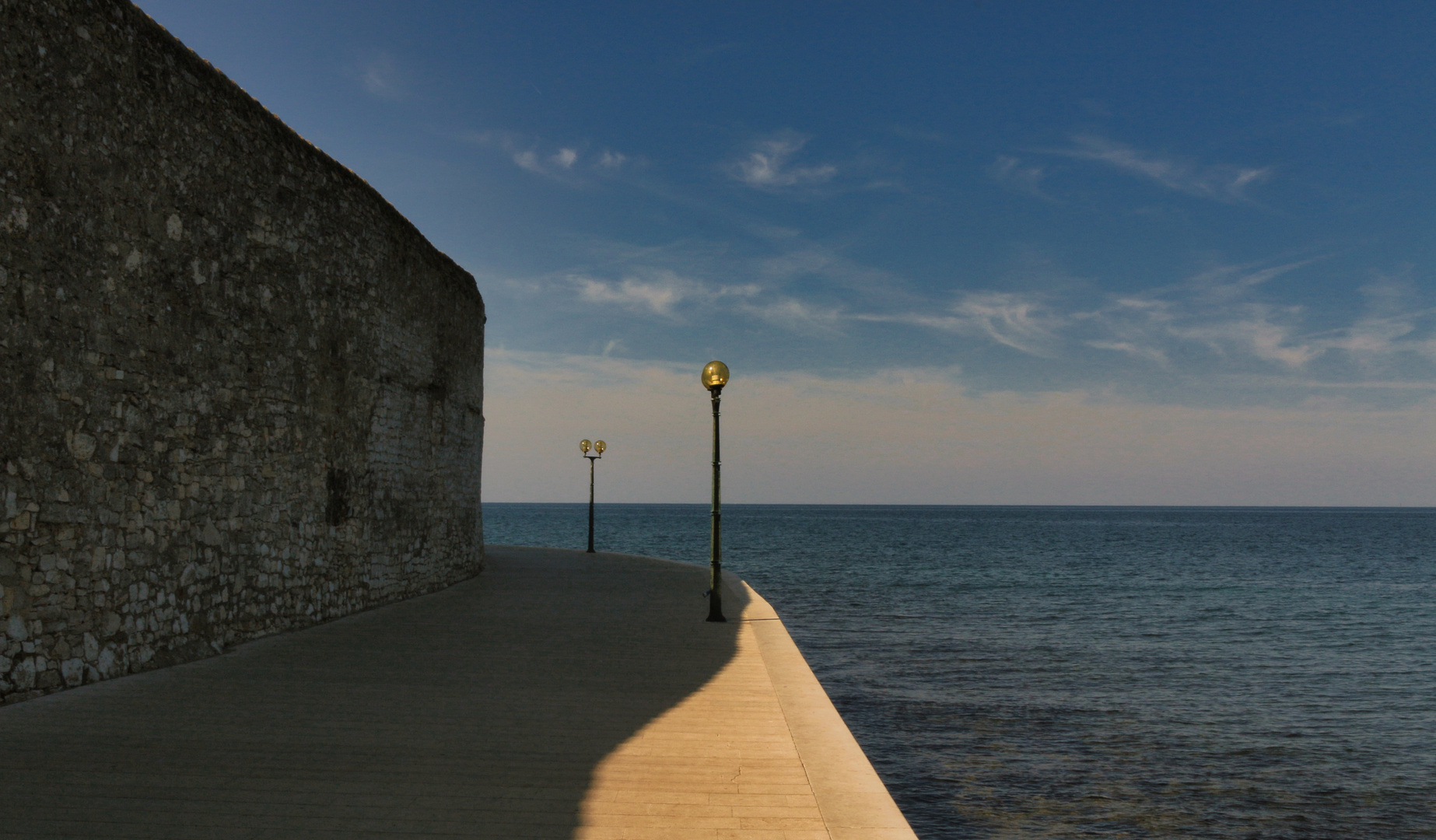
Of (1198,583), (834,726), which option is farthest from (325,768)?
(1198,583)

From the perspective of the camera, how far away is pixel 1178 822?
7.71m

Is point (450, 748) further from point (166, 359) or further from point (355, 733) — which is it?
point (166, 359)

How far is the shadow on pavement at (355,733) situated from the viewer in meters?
4.26

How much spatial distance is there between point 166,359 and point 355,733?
463 centimetres

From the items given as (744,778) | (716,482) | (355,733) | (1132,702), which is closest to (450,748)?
(355,733)

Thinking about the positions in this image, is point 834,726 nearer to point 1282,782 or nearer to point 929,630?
point 1282,782

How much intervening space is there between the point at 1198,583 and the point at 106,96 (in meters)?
38.5

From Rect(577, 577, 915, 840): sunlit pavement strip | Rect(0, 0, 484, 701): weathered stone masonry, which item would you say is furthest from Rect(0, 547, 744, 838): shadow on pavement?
Rect(0, 0, 484, 701): weathered stone masonry

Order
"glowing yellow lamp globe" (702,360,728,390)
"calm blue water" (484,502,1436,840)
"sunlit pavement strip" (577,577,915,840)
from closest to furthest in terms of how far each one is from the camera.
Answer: "sunlit pavement strip" (577,577,915,840) < "calm blue water" (484,502,1436,840) < "glowing yellow lamp globe" (702,360,728,390)

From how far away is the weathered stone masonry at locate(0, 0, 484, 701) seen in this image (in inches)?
266

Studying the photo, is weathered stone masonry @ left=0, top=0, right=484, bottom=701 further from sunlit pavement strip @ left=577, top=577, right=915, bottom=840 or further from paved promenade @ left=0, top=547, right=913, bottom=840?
sunlit pavement strip @ left=577, top=577, right=915, bottom=840

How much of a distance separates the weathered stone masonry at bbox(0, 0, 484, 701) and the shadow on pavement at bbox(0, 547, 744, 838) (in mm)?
693

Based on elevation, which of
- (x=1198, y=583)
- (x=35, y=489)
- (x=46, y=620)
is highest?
(x=35, y=489)

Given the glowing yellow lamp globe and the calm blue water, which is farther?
the glowing yellow lamp globe
